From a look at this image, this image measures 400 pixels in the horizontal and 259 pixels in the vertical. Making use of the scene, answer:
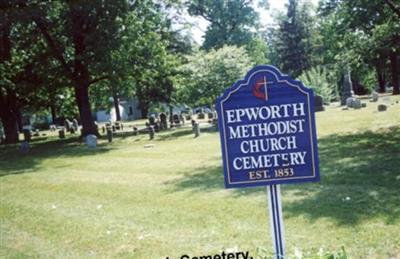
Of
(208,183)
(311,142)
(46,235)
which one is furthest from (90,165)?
(311,142)

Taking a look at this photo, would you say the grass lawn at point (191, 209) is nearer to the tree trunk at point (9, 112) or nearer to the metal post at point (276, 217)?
the metal post at point (276, 217)

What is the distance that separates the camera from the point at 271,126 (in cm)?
446

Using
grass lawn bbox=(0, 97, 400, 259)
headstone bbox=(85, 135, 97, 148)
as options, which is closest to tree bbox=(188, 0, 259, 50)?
headstone bbox=(85, 135, 97, 148)

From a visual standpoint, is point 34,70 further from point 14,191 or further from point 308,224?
point 308,224

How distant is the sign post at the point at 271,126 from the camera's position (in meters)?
4.46

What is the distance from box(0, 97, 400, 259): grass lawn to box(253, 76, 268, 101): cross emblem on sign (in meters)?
1.48

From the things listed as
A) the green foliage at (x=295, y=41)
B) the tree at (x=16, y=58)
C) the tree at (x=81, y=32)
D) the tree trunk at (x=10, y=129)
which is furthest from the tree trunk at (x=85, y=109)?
the green foliage at (x=295, y=41)

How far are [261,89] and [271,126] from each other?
376 millimetres

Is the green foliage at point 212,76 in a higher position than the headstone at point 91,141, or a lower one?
higher

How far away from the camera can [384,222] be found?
7.37 metres

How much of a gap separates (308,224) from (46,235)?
4.87 metres

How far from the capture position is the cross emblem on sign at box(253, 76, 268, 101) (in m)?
4.46

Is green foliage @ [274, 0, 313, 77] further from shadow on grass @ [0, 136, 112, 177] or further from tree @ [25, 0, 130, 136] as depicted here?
shadow on grass @ [0, 136, 112, 177]

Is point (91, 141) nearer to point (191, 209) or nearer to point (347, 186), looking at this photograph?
point (191, 209)
